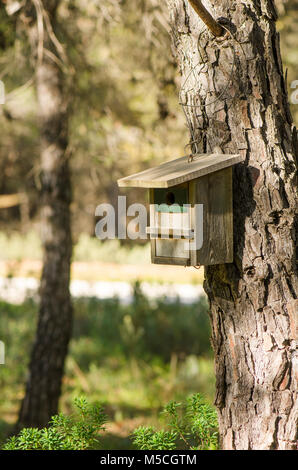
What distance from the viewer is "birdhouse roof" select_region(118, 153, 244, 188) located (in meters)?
2.93

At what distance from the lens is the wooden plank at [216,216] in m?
3.05

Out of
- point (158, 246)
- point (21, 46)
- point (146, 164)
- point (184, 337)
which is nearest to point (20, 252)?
point (146, 164)

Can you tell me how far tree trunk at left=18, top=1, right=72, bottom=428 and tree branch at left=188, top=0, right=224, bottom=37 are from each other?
3.10 meters

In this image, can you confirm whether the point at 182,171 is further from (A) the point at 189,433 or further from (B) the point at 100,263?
(B) the point at 100,263

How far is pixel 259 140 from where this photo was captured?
3.13 metres

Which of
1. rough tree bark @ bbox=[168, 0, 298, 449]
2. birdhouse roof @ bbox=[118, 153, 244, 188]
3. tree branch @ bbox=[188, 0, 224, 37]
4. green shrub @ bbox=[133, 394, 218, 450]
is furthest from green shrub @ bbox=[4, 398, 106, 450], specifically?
tree branch @ bbox=[188, 0, 224, 37]

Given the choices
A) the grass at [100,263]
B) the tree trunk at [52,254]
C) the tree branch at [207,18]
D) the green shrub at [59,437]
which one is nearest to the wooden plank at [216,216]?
the tree branch at [207,18]

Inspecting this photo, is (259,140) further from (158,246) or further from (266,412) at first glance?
(266,412)

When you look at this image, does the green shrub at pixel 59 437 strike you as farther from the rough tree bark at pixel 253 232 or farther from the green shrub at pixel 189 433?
the rough tree bark at pixel 253 232

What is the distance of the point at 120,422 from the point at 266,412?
3.77 meters

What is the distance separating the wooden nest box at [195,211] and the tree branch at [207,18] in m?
0.63

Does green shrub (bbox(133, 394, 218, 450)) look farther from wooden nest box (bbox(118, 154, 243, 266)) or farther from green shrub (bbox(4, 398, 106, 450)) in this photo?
wooden nest box (bbox(118, 154, 243, 266))

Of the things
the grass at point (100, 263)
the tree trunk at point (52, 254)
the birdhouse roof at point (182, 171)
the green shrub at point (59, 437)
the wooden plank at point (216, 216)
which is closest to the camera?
the birdhouse roof at point (182, 171)

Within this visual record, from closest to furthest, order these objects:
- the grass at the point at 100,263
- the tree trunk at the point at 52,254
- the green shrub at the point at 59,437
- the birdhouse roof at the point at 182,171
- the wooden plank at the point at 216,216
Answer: the birdhouse roof at the point at 182,171
the wooden plank at the point at 216,216
the green shrub at the point at 59,437
the tree trunk at the point at 52,254
the grass at the point at 100,263
